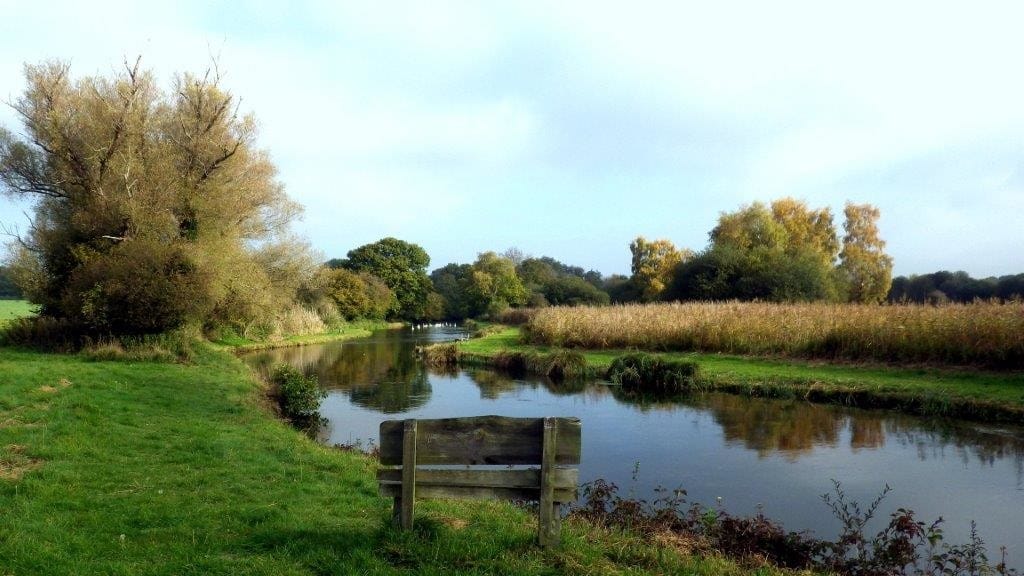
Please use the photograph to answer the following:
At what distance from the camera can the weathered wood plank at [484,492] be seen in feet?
17.8

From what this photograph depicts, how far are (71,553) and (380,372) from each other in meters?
21.0

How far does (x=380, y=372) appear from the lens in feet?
85.8

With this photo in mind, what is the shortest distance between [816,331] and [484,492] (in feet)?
64.8

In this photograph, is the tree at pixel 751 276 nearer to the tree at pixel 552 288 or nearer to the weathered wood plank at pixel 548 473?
the tree at pixel 552 288

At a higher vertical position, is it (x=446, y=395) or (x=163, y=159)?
(x=163, y=159)

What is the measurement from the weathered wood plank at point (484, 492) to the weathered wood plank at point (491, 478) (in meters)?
0.03

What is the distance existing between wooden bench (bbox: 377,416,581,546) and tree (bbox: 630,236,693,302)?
62095 millimetres

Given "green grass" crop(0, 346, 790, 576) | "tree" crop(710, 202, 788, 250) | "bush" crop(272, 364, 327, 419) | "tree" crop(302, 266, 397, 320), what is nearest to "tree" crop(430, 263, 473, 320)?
"tree" crop(302, 266, 397, 320)

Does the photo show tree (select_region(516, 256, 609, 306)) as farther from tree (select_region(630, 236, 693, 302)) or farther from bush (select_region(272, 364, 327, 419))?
bush (select_region(272, 364, 327, 419))

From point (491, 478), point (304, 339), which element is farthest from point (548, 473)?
point (304, 339)

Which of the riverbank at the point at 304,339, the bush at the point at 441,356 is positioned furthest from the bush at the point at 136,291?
the riverbank at the point at 304,339

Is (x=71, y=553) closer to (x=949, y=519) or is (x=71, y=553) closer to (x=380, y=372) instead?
(x=949, y=519)

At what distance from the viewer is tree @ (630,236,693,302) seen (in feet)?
220

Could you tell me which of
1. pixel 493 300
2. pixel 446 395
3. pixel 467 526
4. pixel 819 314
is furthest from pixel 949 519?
pixel 493 300
